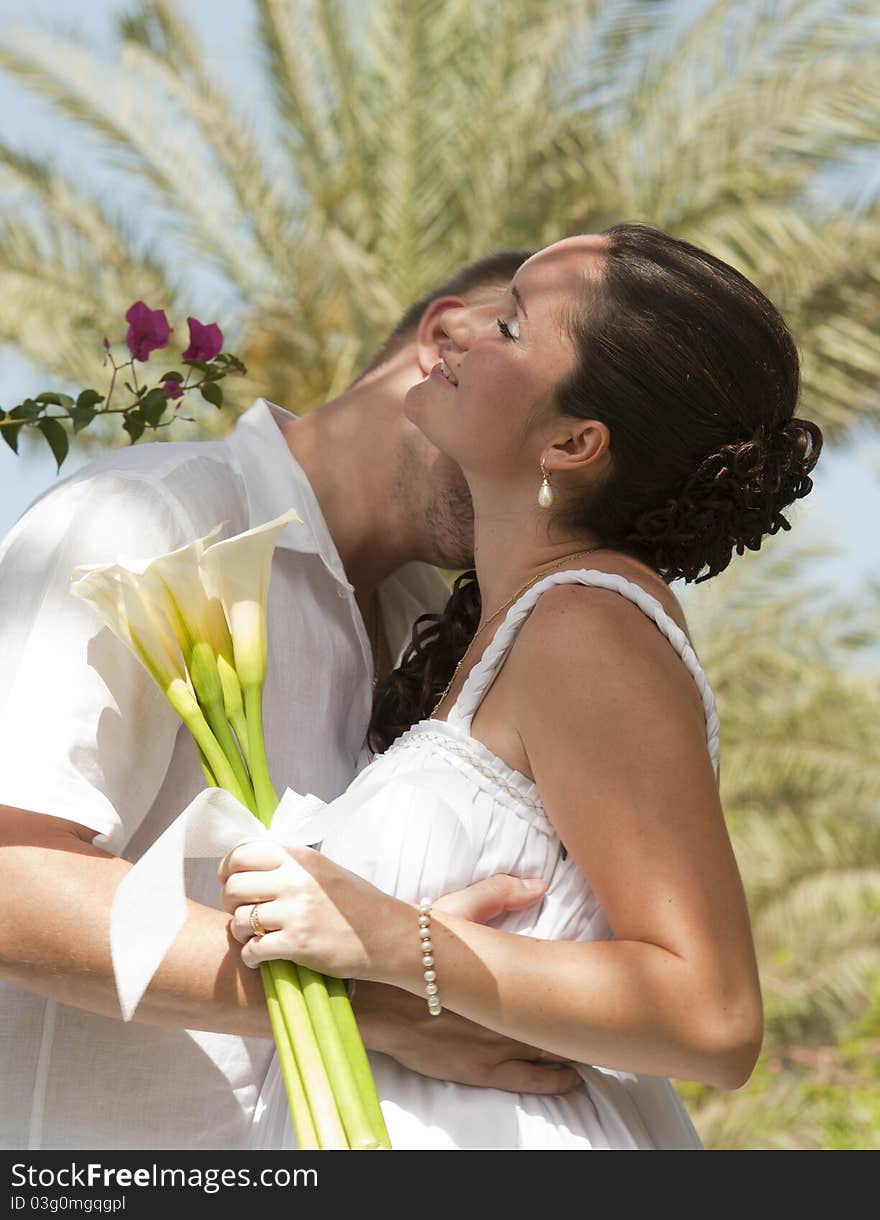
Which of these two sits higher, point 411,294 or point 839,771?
point 411,294

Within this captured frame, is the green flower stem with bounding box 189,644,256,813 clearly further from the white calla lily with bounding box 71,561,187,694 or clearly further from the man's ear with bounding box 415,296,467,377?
the man's ear with bounding box 415,296,467,377

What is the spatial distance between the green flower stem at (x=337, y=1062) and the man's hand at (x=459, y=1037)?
0.20 m

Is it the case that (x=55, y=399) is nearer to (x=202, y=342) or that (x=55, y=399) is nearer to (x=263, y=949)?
(x=202, y=342)

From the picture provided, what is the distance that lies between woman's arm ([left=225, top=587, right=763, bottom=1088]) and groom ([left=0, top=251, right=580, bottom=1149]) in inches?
6.0

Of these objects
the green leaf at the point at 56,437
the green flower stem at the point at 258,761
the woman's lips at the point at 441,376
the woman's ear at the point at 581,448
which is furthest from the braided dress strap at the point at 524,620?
the green leaf at the point at 56,437

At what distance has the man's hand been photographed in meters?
2.13

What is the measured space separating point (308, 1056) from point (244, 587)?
663mm

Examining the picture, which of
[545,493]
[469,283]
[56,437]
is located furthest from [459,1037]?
[469,283]

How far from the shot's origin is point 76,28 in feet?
34.8

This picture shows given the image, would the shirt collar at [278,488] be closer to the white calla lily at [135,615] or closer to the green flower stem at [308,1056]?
the white calla lily at [135,615]

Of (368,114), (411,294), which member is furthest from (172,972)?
(368,114)

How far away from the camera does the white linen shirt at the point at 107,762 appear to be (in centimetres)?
224

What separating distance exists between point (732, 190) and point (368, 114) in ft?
9.00
